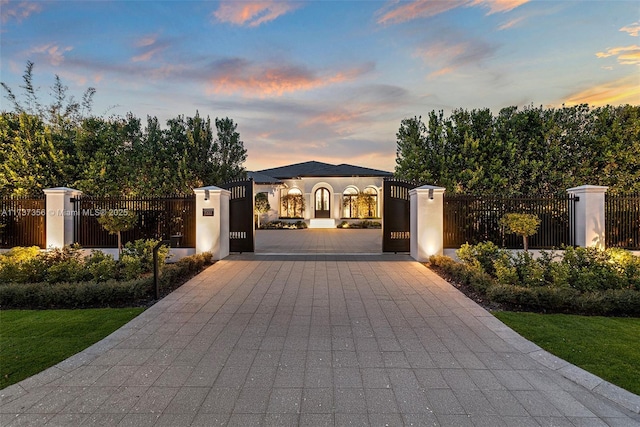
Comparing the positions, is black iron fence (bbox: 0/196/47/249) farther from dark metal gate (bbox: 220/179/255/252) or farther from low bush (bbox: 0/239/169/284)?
dark metal gate (bbox: 220/179/255/252)

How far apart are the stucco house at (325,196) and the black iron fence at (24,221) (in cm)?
1595

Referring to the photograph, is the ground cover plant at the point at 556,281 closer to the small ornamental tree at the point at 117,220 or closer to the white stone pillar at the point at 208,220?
the white stone pillar at the point at 208,220

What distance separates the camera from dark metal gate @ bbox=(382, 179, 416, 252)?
1113 cm

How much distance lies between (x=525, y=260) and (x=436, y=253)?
113 inches

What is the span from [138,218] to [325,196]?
1882 cm

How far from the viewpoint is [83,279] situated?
681cm

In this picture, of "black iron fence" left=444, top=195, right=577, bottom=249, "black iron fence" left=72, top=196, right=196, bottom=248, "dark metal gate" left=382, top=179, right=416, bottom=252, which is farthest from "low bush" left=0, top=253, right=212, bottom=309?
"black iron fence" left=444, top=195, right=577, bottom=249

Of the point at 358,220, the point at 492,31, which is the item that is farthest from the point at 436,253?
the point at 358,220

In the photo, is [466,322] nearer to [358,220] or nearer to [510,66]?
[510,66]

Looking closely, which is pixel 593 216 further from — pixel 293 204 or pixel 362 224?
pixel 293 204

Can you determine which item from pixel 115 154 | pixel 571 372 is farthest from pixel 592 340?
pixel 115 154

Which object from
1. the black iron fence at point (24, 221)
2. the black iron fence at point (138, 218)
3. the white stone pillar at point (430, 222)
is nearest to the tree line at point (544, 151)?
the white stone pillar at point (430, 222)

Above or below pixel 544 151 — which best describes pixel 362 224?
below

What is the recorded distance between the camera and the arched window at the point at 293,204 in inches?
1081
